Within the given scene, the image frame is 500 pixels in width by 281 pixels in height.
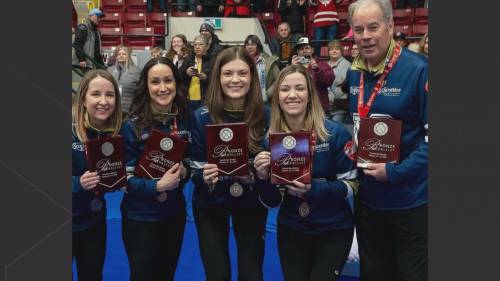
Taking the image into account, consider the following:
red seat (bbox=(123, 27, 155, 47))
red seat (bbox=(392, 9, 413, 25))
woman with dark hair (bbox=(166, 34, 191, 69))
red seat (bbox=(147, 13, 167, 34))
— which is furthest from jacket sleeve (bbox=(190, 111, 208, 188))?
red seat (bbox=(147, 13, 167, 34))

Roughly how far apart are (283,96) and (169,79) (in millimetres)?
691

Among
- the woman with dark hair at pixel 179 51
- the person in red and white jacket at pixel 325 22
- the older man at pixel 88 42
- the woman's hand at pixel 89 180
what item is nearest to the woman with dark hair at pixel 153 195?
the woman's hand at pixel 89 180

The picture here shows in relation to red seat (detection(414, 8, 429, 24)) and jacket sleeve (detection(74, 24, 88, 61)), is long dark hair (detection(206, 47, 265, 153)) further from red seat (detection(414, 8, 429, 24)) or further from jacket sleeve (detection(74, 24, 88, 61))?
red seat (detection(414, 8, 429, 24))

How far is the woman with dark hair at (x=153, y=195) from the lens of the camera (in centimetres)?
314

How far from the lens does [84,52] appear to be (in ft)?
26.7

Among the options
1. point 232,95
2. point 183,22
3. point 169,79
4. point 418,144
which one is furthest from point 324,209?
point 183,22

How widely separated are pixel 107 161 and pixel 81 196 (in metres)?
0.31

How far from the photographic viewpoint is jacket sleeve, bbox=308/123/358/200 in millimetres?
2879

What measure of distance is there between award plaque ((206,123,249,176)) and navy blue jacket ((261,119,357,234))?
165 millimetres

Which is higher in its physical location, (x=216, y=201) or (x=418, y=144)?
(x=418, y=144)

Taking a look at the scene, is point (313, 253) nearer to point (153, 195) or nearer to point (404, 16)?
point (153, 195)

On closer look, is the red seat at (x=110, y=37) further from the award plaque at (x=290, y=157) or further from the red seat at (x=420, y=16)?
the award plaque at (x=290, y=157)

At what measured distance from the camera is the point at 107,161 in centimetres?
294

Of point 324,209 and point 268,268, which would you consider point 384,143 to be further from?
point 268,268
